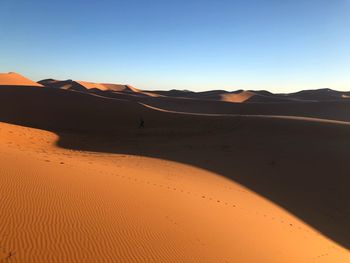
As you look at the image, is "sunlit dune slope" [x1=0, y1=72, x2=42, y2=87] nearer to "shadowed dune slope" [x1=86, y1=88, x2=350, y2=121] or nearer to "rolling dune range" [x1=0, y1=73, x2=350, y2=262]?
"shadowed dune slope" [x1=86, y1=88, x2=350, y2=121]

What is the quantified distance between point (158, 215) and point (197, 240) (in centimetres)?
119

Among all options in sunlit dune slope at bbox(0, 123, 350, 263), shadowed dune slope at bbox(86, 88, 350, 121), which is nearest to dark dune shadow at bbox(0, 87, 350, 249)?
sunlit dune slope at bbox(0, 123, 350, 263)

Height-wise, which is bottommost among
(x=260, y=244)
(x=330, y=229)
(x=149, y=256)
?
(x=330, y=229)

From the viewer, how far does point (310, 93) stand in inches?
3361

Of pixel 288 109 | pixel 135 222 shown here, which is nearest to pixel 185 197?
pixel 135 222

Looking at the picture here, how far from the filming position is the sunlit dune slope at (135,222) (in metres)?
5.17

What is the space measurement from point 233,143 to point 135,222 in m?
13.5

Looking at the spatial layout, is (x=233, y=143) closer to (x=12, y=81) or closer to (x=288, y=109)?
(x=288, y=109)

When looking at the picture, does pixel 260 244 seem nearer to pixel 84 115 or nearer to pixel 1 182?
pixel 1 182

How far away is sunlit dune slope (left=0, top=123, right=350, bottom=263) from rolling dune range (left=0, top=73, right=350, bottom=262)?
0.03 m

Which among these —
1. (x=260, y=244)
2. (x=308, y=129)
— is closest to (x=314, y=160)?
(x=308, y=129)

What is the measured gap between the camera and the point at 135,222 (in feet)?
21.3

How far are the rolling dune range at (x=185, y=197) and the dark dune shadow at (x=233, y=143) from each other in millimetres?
71

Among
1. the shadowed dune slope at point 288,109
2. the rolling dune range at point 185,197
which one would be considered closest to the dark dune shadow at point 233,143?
the rolling dune range at point 185,197
